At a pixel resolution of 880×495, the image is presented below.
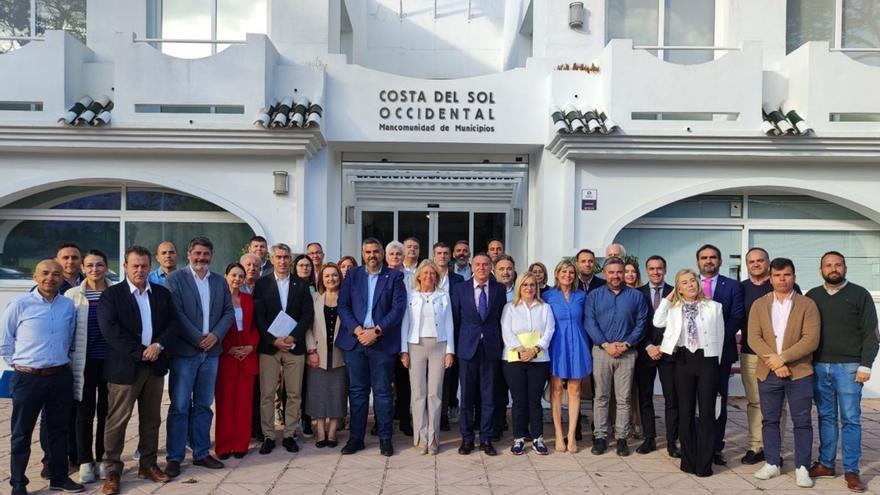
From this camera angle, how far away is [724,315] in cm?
567

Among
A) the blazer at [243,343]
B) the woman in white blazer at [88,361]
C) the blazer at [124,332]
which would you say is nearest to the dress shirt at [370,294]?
the blazer at [243,343]

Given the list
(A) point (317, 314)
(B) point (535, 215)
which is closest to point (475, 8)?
(B) point (535, 215)

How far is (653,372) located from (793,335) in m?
1.22

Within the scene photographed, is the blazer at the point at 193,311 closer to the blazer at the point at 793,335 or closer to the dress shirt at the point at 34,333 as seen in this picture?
the dress shirt at the point at 34,333

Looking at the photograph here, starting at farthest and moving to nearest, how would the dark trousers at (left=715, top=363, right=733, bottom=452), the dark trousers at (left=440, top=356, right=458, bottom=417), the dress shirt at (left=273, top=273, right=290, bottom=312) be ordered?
the dark trousers at (left=440, top=356, right=458, bottom=417), the dress shirt at (left=273, top=273, right=290, bottom=312), the dark trousers at (left=715, top=363, right=733, bottom=452)

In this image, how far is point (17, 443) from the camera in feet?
15.2

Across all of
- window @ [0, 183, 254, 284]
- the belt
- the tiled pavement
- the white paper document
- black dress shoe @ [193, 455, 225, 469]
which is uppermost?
window @ [0, 183, 254, 284]

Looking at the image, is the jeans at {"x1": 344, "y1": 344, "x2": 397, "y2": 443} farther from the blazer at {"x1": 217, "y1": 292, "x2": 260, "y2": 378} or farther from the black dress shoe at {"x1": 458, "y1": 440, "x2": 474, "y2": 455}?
the blazer at {"x1": 217, "y1": 292, "x2": 260, "y2": 378}

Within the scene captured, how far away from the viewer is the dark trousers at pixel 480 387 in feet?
18.9

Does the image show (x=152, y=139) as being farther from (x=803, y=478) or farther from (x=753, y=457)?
(x=803, y=478)

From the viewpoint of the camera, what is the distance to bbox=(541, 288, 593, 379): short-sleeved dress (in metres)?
5.73

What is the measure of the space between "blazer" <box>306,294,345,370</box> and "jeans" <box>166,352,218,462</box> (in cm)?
87

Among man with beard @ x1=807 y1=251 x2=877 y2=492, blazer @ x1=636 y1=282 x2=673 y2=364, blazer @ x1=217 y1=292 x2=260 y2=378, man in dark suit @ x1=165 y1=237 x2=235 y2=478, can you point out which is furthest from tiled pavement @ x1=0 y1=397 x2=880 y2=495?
blazer @ x1=636 y1=282 x2=673 y2=364

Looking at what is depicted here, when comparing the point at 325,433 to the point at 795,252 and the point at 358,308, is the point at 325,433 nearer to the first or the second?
the point at 358,308
